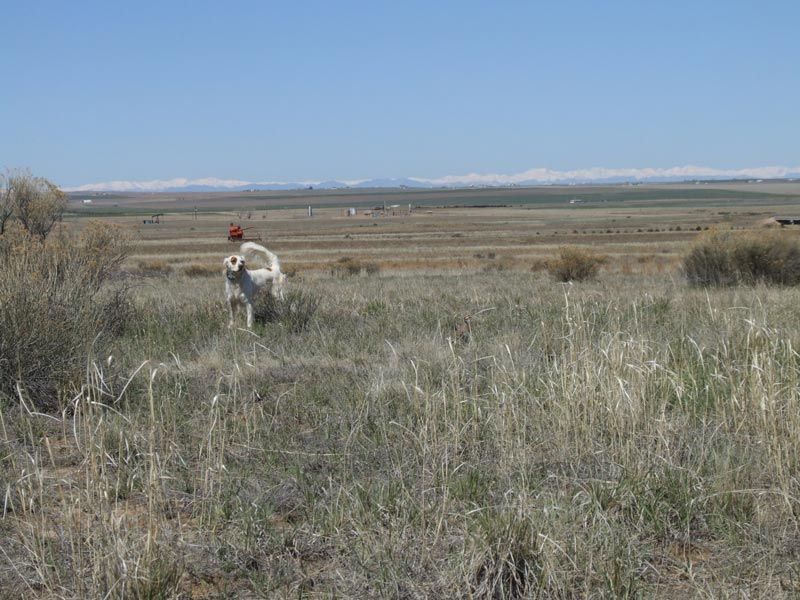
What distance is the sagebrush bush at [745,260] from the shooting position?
70.3 feet

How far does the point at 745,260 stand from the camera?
71.1 ft

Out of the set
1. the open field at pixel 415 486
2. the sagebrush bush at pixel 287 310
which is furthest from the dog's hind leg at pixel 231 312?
the open field at pixel 415 486

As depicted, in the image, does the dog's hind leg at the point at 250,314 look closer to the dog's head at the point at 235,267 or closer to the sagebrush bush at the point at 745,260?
the dog's head at the point at 235,267

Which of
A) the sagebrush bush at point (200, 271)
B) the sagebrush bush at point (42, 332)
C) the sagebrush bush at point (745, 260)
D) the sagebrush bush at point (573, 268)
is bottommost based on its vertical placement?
the sagebrush bush at point (200, 271)

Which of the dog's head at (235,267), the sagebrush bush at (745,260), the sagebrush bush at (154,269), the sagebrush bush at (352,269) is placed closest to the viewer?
the dog's head at (235,267)

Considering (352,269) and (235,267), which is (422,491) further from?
(352,269)

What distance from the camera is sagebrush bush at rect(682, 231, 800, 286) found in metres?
21.4

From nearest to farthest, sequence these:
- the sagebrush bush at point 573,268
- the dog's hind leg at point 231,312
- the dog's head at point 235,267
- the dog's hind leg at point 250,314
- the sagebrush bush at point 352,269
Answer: the dog's hind leg at point 250,314 → the dog's hind leg at point 231,312 → the dog's head at point 235,267 → the sagebrush bush at point 573,268 → the sagebrush bush at point 352,269

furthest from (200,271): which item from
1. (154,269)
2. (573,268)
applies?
(573,268)

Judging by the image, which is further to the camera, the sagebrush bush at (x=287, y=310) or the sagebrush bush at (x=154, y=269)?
the sagebrush bush at (x=154, y=269)

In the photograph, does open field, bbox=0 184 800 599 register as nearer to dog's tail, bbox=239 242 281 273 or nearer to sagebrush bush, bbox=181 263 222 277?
dog's tail, bbox=239 242 281 273

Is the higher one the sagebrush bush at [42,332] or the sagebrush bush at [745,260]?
the sagebrush bush at [42,332]

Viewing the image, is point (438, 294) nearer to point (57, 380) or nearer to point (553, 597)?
point (57, 380)

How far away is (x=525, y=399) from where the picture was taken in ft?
20.8
